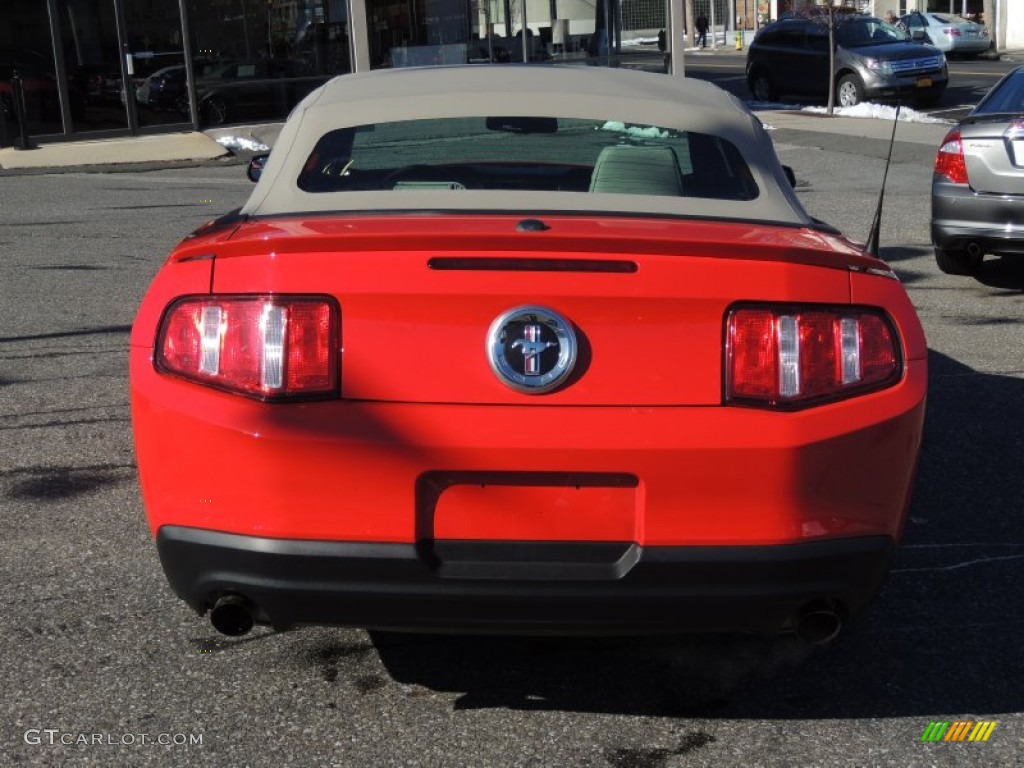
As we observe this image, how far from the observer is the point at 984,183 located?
28.8ft

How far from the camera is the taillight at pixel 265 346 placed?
302 centimetres

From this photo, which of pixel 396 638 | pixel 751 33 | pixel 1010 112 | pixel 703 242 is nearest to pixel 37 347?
pixel 396 638

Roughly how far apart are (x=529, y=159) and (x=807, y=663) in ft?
6.76

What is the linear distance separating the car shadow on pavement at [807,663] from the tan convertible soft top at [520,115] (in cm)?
123

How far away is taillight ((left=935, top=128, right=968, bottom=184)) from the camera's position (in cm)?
890

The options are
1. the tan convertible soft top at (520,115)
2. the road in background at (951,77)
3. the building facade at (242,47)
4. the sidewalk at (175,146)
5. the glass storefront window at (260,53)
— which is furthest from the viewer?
the road in background at (951,77)

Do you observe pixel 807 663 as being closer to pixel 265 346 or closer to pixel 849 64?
pixel 265 346

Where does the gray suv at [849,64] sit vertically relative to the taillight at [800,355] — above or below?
below

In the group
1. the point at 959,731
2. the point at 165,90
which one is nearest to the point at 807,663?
the point at 959,731

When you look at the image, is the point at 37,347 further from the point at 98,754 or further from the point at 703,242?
the point at 703,242

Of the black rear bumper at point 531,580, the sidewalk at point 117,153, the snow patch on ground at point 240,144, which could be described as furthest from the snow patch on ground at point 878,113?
the black rear bumper at point 531,580

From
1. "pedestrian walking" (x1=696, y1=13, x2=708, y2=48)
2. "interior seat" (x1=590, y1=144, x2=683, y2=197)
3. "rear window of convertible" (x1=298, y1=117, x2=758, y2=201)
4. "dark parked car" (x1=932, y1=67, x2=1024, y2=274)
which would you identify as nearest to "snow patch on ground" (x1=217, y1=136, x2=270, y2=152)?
"dark parked car" (x1=932, y1=67, x2=1024, y2=274)

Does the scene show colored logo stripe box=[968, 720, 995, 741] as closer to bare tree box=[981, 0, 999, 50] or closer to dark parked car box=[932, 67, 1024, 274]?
dark parked car box=[932, 67, 1024, 274]

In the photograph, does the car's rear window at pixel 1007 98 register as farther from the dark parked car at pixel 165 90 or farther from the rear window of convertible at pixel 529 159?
the dark parked car at pixel 165 90
